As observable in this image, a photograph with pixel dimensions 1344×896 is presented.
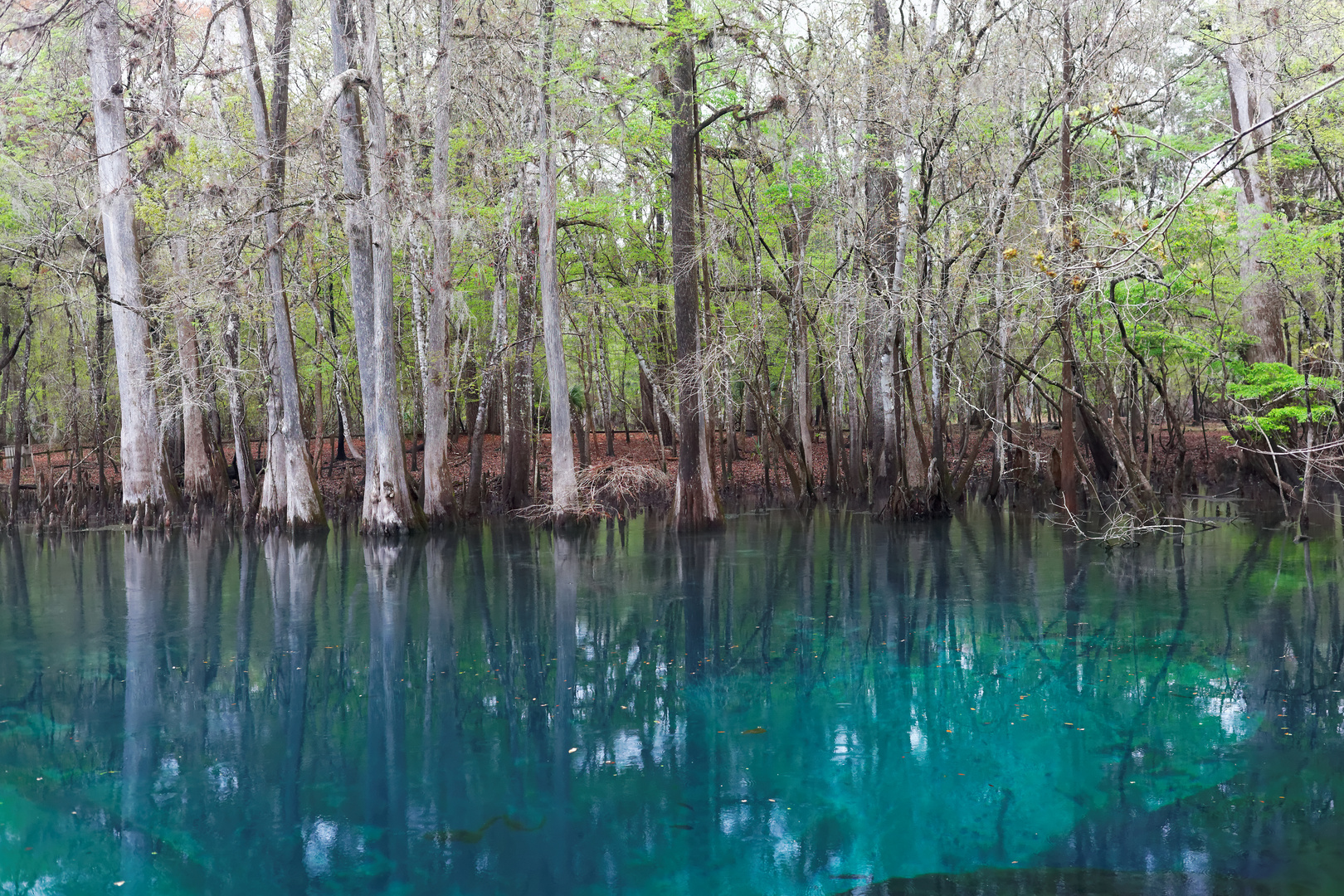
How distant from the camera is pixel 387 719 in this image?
7309mm

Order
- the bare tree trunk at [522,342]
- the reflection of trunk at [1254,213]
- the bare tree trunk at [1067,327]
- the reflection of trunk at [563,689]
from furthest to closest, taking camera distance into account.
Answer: the bare tree trunk at [522,342], the reflection of trunk at [1254,213], the bare tree trunk at [1067,327], the reflection of trunk at [563,689]

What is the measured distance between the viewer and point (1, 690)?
8.24 meters

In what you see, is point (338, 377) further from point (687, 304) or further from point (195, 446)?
point (687, 304)

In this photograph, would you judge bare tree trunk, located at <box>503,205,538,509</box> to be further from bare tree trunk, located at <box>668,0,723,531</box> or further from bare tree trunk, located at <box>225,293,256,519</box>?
bare tree trunk, located at <box>225,293,256,519</box>

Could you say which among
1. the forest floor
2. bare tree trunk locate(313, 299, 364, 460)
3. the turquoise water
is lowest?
the turquoise water

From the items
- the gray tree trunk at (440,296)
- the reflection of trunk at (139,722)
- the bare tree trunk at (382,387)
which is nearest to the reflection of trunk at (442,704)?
the reflection of trunk at (139,722)

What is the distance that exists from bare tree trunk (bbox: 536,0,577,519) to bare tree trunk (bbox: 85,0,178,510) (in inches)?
300

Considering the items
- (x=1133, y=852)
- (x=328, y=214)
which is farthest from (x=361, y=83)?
(x=1133, y=852)

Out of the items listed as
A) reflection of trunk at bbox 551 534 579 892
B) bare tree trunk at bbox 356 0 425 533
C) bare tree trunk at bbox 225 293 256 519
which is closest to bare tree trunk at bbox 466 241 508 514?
bare tree trunk at bbox 356 0 425 533

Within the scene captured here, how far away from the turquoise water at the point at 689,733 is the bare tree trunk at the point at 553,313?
479cm

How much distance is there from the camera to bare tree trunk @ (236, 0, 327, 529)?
58.0ft

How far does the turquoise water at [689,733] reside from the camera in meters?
4.95

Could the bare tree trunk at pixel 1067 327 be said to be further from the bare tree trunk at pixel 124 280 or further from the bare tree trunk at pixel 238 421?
the bare tree trunk at pixel 124 280

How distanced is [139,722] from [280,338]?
12.0m
